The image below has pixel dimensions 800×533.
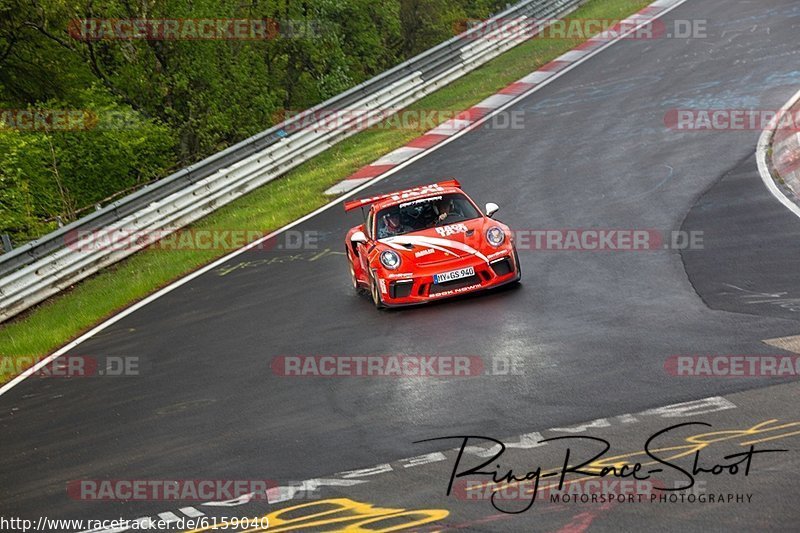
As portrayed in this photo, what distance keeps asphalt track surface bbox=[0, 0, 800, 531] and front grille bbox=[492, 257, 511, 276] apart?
0.95ft

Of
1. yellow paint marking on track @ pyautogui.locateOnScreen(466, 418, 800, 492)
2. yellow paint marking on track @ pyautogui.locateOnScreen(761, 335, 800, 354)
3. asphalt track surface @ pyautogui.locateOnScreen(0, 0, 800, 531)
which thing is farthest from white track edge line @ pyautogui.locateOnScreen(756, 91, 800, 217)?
yellow paint marking on track @ pyautogui.locateOnScreen(466, 418, 800, 492)

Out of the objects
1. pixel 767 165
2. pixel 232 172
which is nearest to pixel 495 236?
pixel 767 165

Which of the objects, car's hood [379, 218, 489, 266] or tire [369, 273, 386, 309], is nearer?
car's hood [379, 218, 489, 266]

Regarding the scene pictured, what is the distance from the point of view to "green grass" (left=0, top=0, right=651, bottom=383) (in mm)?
16484

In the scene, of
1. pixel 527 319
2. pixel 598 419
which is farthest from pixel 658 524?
pixel 527 319

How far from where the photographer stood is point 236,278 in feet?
55.3

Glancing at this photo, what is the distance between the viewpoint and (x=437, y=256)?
42.0 ft

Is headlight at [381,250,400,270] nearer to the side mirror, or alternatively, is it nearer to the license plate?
the license plate

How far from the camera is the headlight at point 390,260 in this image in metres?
12.9

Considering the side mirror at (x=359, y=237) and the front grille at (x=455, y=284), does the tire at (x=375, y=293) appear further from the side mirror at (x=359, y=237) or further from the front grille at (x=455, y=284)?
the front grille at (x=455, y=284)

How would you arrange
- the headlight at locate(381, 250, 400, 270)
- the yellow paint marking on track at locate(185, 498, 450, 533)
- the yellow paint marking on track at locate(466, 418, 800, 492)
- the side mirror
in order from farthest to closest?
the side mirror
the headlight at locate(381, 250, 400, 270)
the yellow paint marking on track at locate(466, 418, 800, 492)
the yellow paint marking on track at locate(185, 498, 450, 533)

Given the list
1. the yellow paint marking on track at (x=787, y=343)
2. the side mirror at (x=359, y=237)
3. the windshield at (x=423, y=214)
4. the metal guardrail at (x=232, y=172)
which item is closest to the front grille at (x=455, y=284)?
the windshield at (x=423, y=214)

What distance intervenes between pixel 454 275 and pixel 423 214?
5.06 feet

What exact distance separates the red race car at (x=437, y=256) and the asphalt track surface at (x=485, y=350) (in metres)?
0.25
